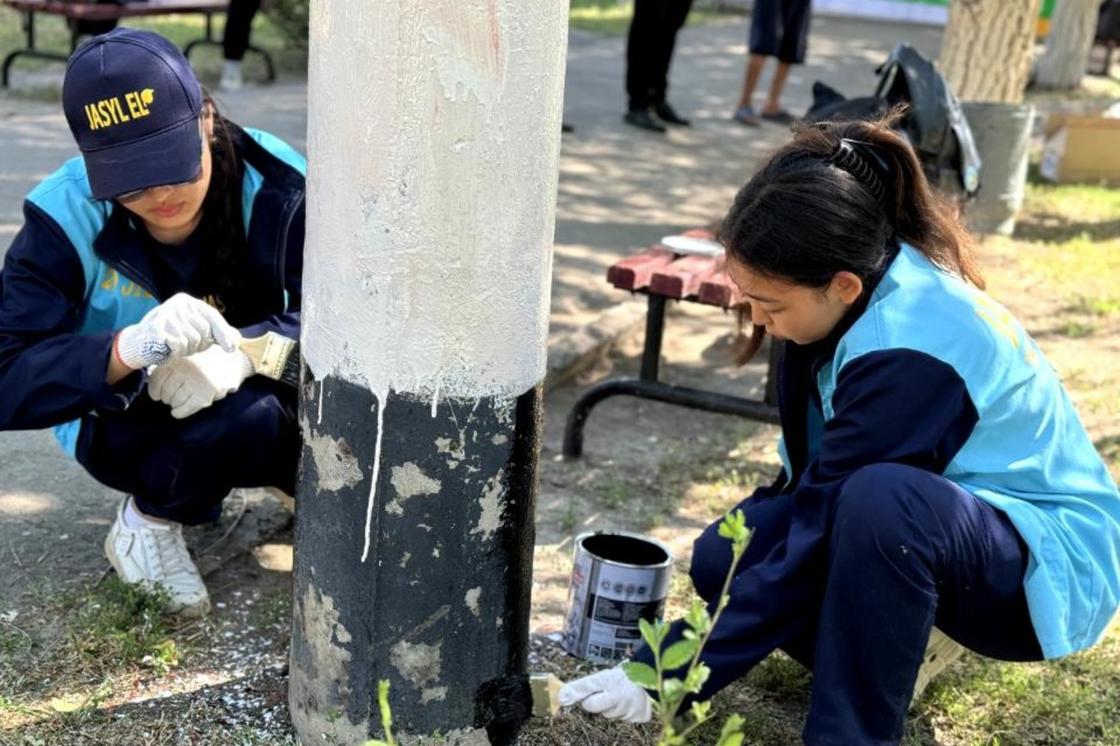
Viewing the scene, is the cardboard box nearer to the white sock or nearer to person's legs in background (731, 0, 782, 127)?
person's legs in background (731, 0, 782, 127)

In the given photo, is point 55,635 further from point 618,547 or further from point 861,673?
point 861,673

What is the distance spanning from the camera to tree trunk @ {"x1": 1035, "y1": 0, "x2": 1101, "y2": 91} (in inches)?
457

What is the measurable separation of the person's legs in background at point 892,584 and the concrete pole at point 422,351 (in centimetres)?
49

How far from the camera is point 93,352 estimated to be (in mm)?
Answer: 2445

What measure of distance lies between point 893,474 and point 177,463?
4.40ft

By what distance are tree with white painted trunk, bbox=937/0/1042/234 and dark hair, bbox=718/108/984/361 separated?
439cm

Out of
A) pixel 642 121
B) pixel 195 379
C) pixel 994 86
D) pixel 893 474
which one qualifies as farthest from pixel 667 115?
pixel 893 474

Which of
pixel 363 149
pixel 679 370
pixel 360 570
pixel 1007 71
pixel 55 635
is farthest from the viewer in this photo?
pixel 1007 71

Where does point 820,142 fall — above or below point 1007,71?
above

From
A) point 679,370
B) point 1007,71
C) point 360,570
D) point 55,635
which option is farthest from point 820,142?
point 1007,71

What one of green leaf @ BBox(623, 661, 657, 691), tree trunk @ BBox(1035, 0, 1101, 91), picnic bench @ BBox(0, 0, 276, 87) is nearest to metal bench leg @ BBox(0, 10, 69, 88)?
picnic bench @ BBox(0, 0, 276, 87)

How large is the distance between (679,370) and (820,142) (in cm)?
243

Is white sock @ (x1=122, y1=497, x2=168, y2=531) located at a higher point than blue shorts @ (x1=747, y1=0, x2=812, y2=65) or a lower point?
A: lower

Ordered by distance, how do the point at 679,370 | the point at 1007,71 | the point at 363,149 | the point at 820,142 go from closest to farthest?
the point at 363,149 → the point at 820,142 → the point at 679,370 → the point at 1007,71
